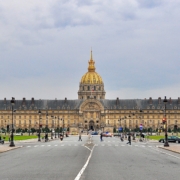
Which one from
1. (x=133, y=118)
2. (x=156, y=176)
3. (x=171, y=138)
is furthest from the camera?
(x=133, y=118)

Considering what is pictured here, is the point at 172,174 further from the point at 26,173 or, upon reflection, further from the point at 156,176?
the point at 26,173

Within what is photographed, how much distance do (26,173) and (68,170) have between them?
6.87ft

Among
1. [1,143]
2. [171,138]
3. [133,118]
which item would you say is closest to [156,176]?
[1,143]

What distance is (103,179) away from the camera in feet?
64.0

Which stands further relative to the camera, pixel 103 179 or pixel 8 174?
pixel 8 174

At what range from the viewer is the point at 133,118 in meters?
198

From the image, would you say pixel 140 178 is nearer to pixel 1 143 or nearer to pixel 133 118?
pixel 1 143

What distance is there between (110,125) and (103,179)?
6979 inches

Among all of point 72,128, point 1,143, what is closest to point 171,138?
point 1,143

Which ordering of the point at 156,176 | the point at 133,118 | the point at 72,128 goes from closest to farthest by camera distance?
the point at 156,176 → the point at 72,128 → the point at 133,118

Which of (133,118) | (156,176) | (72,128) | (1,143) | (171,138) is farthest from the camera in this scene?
(133,118)

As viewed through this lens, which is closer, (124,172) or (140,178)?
(140,178)

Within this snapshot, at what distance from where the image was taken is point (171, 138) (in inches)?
2889

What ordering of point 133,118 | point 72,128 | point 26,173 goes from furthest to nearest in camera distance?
1. point 133,118
2. point 72,128
3. point 26,173
